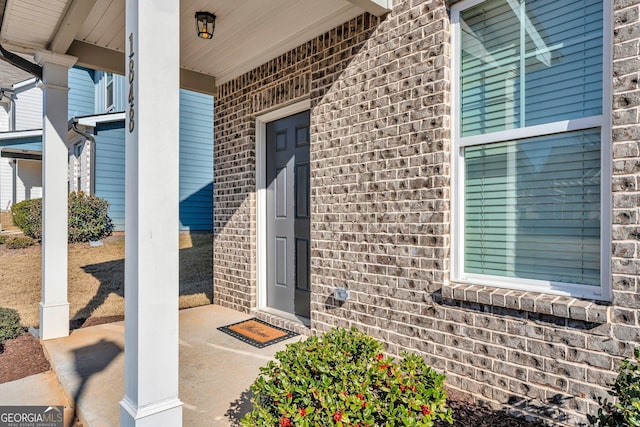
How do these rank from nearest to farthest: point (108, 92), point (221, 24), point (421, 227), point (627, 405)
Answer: point (627, 405) < point (421, 227) < point (221, 24) < point (108, 92)

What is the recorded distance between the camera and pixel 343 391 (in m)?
1.64

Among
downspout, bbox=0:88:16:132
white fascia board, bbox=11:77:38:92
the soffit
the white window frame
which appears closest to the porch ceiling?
the soffit

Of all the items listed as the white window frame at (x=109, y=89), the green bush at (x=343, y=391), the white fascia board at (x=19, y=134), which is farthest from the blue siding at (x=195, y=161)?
the green bush at (x=343, y=391)

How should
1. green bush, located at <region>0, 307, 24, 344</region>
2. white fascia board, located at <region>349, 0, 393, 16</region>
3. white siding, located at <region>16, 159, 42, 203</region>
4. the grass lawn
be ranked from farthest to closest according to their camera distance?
white siding, located at <region>16, 159, 42, 203</region> → the grass lawn → green bush, located at <region>0, 307, 24, 344</region> → white fascia board, located at <region>349, 0, 393, 16</region>

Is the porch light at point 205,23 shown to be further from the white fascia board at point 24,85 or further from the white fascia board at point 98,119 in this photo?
the white fascia board at point 24,85

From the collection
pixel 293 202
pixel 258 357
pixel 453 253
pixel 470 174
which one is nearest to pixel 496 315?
pixel 453 253

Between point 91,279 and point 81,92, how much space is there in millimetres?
7039

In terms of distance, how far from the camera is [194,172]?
10500mm

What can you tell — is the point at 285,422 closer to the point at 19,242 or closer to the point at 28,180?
the point at 19,242

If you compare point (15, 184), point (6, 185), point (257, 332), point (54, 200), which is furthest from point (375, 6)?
point (6, 185)

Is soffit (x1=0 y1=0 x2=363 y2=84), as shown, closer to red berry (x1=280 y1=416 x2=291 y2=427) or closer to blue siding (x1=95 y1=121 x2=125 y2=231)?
red berry (x1=280 y1=416 x2=291 y2=427)

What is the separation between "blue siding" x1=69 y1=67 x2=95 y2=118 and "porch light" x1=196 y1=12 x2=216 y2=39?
9.17 m

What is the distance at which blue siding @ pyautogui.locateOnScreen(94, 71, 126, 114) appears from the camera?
9883mm

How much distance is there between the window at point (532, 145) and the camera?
2.24 m
